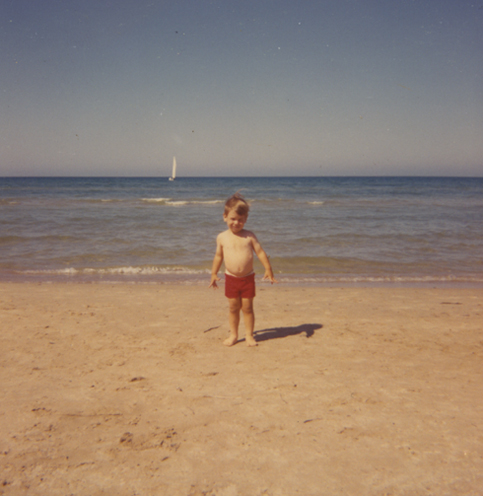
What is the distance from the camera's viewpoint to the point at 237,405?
2443 mm

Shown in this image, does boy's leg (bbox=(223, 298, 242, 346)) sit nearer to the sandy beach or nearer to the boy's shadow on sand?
the sandy beach

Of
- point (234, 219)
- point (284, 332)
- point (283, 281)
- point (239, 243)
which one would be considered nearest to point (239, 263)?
point (239, 243)

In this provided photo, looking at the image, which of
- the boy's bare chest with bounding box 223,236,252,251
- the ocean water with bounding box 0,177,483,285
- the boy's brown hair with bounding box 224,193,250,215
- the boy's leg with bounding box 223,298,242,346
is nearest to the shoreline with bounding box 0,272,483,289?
the ocean water with bounding box 0,177,483,285

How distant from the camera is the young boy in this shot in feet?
11.4

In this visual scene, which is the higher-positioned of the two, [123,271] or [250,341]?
[250,341]

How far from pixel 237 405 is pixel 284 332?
1.65m

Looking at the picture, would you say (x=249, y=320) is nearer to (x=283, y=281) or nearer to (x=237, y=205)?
(x=237, y=205)

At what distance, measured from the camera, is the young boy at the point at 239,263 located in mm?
3482

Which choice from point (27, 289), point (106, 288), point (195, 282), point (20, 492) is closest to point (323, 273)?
point (195, 282)

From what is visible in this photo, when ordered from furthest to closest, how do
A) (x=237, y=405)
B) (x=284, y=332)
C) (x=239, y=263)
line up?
1. (x=284, y=332)
2. (x=239, y=263)
3. (x=237, y=405)

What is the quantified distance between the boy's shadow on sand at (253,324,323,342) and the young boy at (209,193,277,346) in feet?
0.94

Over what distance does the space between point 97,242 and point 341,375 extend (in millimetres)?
8019

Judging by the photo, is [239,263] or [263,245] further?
[263,245]

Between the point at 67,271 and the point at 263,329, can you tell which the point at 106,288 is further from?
the point at 263,329
